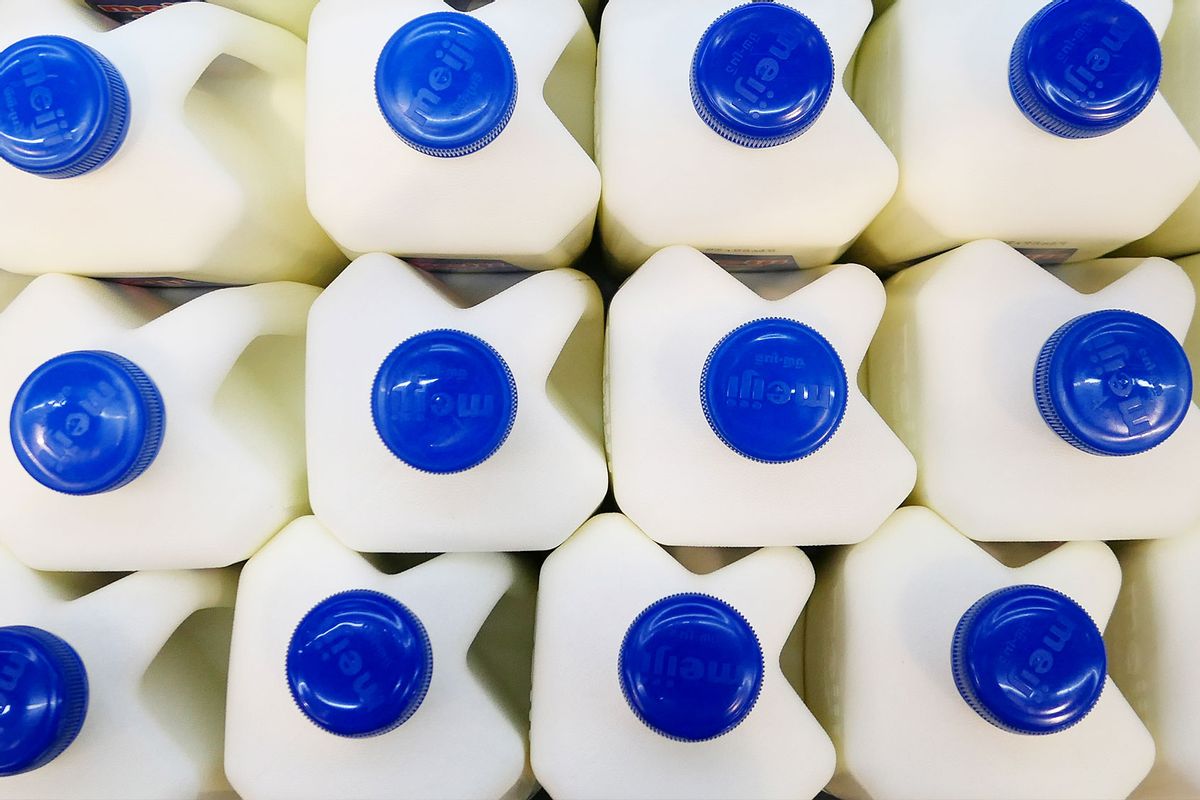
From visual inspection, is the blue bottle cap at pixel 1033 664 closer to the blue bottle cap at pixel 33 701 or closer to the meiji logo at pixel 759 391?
the meiji logo at pixel 759 391

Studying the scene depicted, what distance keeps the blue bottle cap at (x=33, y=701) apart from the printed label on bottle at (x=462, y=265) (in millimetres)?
316

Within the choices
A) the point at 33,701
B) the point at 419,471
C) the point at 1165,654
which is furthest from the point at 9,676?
the point at 1165,654

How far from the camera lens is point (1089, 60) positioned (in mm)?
442

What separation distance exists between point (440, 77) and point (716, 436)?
26 centimetres

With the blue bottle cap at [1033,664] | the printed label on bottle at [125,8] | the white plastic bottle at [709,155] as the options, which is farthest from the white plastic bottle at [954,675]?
the printed label on bottle at [125,8]

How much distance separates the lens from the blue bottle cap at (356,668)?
1.38 ft

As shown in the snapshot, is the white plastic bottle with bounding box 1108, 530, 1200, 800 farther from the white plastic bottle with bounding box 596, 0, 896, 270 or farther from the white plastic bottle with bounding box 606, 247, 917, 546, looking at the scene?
the white plastic bottle with bounding box 596, 0, 896, 270

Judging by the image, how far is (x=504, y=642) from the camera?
0.60 m

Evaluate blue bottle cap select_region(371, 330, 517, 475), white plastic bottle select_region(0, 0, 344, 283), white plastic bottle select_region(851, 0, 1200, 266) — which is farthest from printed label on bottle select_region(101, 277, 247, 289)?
white plastic bottle select_region(851, 0, 1200, 266)

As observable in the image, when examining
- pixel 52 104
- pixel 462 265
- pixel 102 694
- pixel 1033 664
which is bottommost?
pixel 102 694

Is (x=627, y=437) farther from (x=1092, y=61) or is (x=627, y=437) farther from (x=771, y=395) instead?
(x=1092, y=61)

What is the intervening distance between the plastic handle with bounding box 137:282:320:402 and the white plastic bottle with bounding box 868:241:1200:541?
1.45 feet

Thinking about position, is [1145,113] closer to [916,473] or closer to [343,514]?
[916,473]

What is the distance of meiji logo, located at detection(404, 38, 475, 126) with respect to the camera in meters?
0.43
